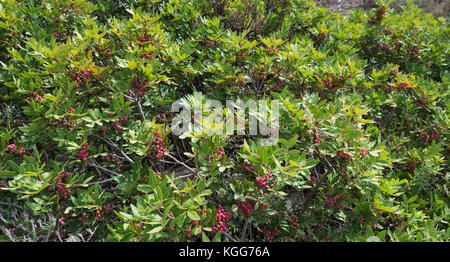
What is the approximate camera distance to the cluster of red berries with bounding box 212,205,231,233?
1.68m

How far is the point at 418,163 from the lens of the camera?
2.26 m

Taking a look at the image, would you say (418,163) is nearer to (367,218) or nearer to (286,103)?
(367,218)

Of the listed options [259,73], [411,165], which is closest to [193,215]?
[259,73]

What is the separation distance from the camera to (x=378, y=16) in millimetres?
3846

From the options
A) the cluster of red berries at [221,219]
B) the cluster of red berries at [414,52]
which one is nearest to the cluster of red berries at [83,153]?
the cluster of red berries at [221,219]

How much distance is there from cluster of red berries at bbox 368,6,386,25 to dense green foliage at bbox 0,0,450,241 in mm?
1363

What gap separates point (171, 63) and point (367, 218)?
6.35 ft

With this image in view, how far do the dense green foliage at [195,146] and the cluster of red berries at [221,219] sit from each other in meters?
0.01

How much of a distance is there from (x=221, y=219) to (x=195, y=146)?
0.50 m

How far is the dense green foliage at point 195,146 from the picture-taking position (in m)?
1.70

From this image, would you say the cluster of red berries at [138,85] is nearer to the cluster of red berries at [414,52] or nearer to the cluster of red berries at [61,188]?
the cluster of red berries at [61,188]
